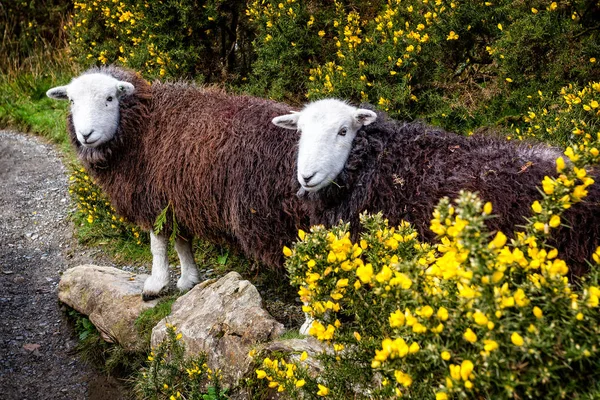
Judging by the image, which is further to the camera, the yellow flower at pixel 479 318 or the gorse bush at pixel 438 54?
the gorse bush at pixel 438 54

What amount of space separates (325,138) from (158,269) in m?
2.32

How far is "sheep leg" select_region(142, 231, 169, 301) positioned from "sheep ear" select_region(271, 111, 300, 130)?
1.71 metres

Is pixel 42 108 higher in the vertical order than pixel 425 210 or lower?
lower

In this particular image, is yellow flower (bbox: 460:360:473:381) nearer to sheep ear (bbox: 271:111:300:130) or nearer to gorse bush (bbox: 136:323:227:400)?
gorse bush (bbox: 136:323:227:400)

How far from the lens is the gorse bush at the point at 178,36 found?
24.2ft

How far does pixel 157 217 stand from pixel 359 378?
9.33 feet

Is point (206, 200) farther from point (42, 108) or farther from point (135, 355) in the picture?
point (42, 108)

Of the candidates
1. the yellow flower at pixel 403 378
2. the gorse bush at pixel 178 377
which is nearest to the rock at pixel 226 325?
the gorse bush at pixel 178 377

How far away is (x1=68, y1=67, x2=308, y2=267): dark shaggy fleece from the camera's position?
4.38 m

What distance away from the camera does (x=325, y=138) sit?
3.75m

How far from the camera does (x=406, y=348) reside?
2.02m

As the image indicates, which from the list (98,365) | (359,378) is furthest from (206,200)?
(359,378)

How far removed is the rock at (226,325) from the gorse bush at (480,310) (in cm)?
142

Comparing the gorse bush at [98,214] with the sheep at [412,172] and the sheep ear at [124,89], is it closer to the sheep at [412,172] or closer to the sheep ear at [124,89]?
the sheep ear at [124,89]
